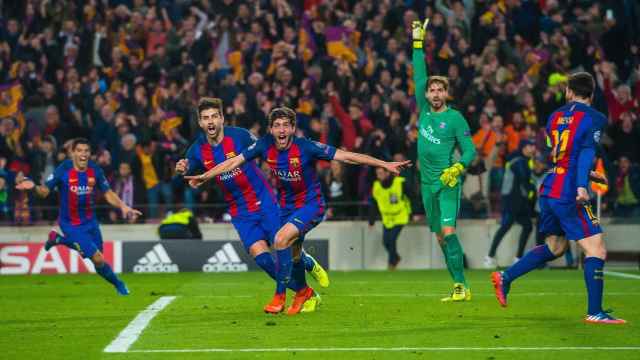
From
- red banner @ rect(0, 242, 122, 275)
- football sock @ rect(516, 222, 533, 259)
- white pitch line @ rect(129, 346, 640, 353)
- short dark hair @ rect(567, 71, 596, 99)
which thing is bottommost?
red banner @ rect(0, 242, 122, 275)

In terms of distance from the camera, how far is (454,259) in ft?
46.3

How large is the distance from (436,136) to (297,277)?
2.58m

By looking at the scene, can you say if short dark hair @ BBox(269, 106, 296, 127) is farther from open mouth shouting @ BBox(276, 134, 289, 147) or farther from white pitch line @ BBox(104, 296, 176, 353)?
white pitch line @ BBox(104, 296, 176, 353)

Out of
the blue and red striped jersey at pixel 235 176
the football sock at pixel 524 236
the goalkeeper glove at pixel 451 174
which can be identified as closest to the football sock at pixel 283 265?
the blue and red striped jersey at pixel 235 176

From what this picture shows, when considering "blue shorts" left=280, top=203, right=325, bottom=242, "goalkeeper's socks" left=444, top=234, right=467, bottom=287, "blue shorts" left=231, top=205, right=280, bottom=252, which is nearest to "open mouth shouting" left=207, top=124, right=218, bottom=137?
"blue shorts" left=231, top=205, right=280, bottom=252

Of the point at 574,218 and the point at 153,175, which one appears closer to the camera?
the point at 574,218

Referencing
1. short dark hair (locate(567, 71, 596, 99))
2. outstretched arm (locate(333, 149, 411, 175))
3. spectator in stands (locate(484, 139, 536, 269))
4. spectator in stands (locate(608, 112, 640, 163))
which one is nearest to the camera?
short dark hair (locate(567, 71, 596, 99))

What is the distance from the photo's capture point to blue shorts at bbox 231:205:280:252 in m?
13.1

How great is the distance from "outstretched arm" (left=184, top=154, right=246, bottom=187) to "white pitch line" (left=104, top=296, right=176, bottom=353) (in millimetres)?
1419

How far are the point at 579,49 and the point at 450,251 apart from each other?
11.1 meters

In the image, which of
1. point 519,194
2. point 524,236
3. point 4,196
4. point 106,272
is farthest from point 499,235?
point 4,196

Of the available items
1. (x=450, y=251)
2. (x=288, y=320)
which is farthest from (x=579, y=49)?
(x=288, y=320)

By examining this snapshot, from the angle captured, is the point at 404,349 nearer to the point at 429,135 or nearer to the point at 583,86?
the point at 583,86

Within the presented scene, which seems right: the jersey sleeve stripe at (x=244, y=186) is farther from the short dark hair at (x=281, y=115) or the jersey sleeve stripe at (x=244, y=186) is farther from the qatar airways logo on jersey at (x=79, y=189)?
the qatar airways logo on jersey at (x=79, y=189)
